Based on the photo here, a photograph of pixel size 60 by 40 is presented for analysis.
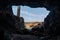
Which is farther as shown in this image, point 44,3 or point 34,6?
point 34,6

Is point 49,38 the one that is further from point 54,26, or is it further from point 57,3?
point 57,3

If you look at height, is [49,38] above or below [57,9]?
below

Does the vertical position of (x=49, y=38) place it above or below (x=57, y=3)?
below

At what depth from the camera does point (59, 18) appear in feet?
8.46

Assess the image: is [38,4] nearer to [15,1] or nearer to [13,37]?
[15,1]

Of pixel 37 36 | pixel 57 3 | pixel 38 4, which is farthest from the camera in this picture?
pixel 37 36

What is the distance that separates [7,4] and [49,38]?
2.50ft

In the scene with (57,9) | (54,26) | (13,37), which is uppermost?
(57,9)

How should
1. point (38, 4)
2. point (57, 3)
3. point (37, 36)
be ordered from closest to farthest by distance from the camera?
1. point (57, 3)
2. point (38, 4)
3. point (37, 36)

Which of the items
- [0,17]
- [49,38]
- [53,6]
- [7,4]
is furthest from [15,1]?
[49,38]

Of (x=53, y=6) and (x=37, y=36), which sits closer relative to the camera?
(x=53, y=6)

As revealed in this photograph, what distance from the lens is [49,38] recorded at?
2727mm

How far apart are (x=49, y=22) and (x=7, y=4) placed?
0.83m

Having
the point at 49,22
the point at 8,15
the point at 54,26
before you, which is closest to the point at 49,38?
the point at 54,26
